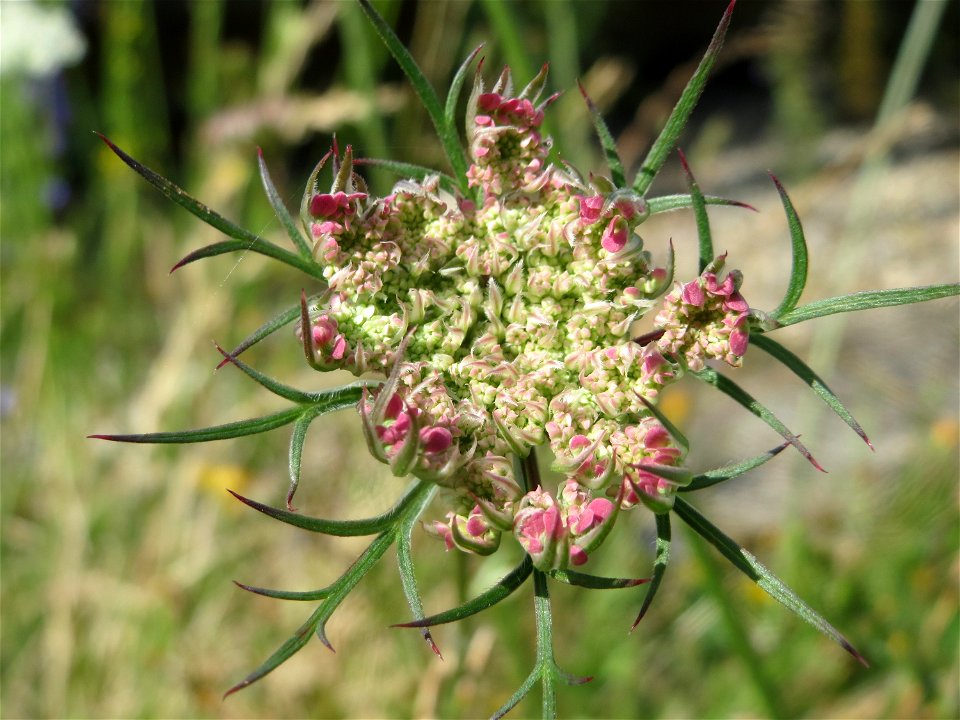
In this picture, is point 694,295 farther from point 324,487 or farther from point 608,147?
point 324,487

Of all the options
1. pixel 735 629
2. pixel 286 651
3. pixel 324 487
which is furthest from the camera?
pixel 324 487

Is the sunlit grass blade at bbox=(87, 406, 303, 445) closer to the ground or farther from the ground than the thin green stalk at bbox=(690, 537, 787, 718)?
farther from the ground

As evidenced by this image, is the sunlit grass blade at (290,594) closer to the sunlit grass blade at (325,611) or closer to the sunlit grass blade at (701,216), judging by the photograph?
the sunlit grass blade at (325,611)

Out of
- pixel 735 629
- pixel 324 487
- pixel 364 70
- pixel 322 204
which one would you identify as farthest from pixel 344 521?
pixel 324 487

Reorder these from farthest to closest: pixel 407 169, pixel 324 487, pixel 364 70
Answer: pixel 324 487, pixel 364 70, pixel 407 169

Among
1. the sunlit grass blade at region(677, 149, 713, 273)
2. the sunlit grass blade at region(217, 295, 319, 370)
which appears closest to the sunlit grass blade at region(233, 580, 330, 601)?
the sunlit grass blade at region(217, 295, 319, 370)

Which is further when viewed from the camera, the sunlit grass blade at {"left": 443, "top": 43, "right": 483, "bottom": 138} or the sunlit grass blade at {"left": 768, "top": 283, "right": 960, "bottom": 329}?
the sunlit grass blade at {"left": 443, "top": 43, "right": 483, "bottom": 138}

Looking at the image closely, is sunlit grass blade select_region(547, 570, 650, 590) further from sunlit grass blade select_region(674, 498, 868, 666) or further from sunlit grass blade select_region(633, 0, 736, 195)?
sunlit grass blade select_region(633, 0, 736, 195)

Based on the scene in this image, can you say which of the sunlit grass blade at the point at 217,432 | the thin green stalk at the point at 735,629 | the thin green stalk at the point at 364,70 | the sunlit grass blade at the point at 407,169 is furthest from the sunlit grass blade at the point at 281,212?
the thin green stalk at the point at 364,70
